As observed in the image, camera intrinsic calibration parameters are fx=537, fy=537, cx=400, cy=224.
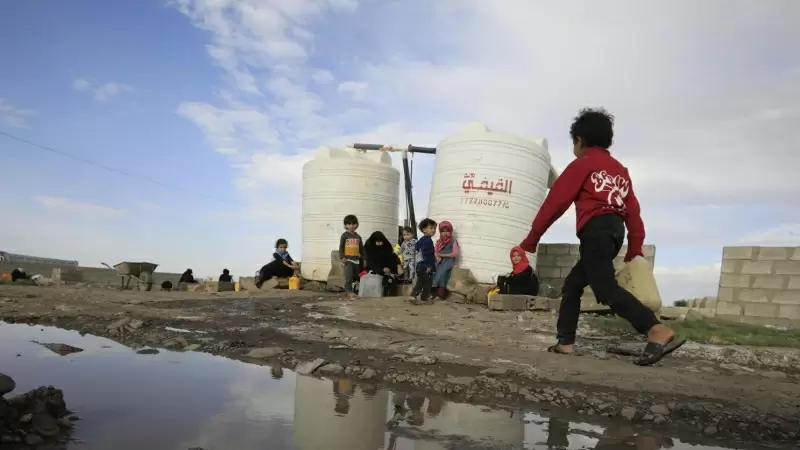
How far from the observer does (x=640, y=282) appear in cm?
337

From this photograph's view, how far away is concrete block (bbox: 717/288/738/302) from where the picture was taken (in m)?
7.93

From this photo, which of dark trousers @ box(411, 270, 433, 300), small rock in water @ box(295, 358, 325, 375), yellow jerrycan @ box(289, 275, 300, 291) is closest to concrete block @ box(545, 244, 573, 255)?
dark trousers @ box(411, 270, 433, 300)

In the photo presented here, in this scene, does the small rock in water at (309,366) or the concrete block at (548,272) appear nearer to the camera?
the small rock in water at (309,366)

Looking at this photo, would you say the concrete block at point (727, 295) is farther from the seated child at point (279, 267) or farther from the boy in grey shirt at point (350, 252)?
the seated child at point (279, 267)

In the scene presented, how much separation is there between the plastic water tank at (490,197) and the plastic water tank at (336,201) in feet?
7.39

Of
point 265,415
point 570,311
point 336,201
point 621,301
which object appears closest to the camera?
point 265,415

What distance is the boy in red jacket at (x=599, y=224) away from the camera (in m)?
3.13

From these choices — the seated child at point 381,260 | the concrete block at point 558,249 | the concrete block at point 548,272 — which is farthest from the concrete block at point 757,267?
the seated child at point 381,260

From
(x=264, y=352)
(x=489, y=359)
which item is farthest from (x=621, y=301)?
(x=264, y=352)

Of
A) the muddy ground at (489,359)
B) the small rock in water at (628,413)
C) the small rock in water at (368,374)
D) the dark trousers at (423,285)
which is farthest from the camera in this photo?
the dark trousers at (423,285)

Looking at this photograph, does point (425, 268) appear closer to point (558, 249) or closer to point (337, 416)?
point (558, 249)

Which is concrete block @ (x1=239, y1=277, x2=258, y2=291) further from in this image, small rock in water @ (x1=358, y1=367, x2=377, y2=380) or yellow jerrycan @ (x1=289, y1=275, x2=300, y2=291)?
small rock in water @ (x1=358, y1=367, x2=377, y2=380)

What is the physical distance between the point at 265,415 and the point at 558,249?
8.12 meters

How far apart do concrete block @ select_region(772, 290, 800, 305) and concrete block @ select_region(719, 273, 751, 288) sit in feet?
1.20
